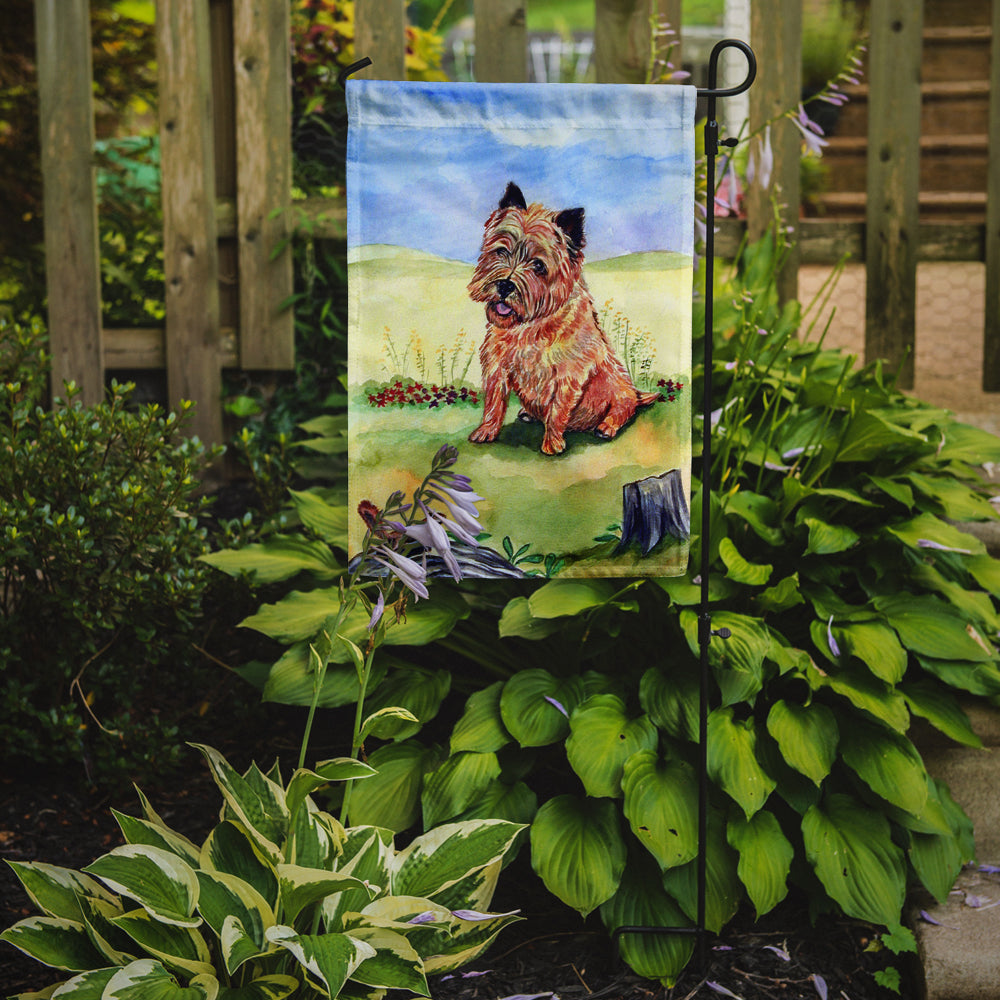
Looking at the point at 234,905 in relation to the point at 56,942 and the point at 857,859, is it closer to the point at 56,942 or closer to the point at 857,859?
the point at 56,942

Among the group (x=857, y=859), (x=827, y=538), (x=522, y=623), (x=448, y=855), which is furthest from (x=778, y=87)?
(x=448, y=855)

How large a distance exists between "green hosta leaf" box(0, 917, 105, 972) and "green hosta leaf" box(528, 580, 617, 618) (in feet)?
3.09

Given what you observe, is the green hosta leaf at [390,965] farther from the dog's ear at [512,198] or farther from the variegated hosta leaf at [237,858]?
the dog's ear at [512,198]

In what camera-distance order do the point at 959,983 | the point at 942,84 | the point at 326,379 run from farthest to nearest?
the point at 942,84 → the point at 326,379 → the point at 959,983

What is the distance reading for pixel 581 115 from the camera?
1.82 metres

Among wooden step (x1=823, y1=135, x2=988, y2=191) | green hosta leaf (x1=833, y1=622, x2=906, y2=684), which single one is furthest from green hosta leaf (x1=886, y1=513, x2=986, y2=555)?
wooden step (x1=823, y1=135, x2=988, y2=191)

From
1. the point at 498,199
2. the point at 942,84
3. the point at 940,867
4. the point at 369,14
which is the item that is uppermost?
the point at 942,84

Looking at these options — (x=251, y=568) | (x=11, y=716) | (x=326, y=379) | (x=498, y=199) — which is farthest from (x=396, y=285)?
(x=326, y=379)

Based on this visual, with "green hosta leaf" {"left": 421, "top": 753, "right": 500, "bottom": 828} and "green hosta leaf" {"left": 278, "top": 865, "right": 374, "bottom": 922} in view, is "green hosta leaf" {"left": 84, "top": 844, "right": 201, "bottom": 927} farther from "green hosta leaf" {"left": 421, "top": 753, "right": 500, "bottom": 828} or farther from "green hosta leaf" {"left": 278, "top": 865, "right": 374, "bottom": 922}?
"green hosta leaf" {"left": 421, "top": 753, "right": 500, "bottom": 828}

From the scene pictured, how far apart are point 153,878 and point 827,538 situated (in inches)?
57.6

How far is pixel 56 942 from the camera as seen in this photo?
161 cm

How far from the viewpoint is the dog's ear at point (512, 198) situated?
1824mm

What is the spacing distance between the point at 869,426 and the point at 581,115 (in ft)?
3.37

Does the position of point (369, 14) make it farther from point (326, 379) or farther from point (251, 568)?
point (251, 568)
